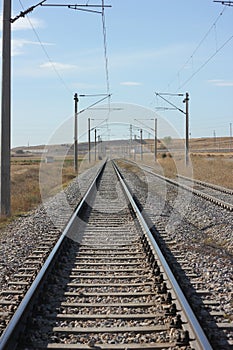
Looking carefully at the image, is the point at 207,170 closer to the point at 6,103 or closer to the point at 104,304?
the point at 6,103

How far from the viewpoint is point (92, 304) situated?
6344mm

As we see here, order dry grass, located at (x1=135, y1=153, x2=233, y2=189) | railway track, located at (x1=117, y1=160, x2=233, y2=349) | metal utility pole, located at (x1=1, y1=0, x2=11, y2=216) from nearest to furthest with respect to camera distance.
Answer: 1. railway track, located at (x1=117, y1=160, x2=233, y2=349)
2. metal utility pole, located at (x1=1, y1=0, x2=11, y2=216)
3. dry grass, located at (x1=135, y1=153, x2=233, y2=189)

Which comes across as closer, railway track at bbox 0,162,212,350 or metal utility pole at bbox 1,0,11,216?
railway track at bbox 0,162,212,350

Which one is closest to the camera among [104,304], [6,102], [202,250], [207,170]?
[104,304]

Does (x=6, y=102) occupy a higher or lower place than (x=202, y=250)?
higher

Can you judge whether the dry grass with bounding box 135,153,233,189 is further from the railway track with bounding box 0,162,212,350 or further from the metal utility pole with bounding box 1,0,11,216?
the railway track with bounding box 0,162,212,350

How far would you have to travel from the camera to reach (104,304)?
6363mm

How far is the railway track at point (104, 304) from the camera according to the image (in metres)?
5.12

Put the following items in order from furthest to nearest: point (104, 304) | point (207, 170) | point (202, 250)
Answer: point (207, 170)
point (202, 250)
point (104, 304)

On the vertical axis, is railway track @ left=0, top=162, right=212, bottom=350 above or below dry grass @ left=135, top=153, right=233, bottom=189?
below

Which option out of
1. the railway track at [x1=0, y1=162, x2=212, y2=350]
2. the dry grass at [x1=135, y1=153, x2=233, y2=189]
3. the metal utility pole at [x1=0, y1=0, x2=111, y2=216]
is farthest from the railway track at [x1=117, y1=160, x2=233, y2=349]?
the dry grass at [x1=135, y1=153, x2=233, y2=189]

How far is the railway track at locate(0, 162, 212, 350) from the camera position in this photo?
512 cm

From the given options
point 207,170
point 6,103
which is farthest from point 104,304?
point 207,170

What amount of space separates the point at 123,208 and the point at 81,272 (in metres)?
9.28
